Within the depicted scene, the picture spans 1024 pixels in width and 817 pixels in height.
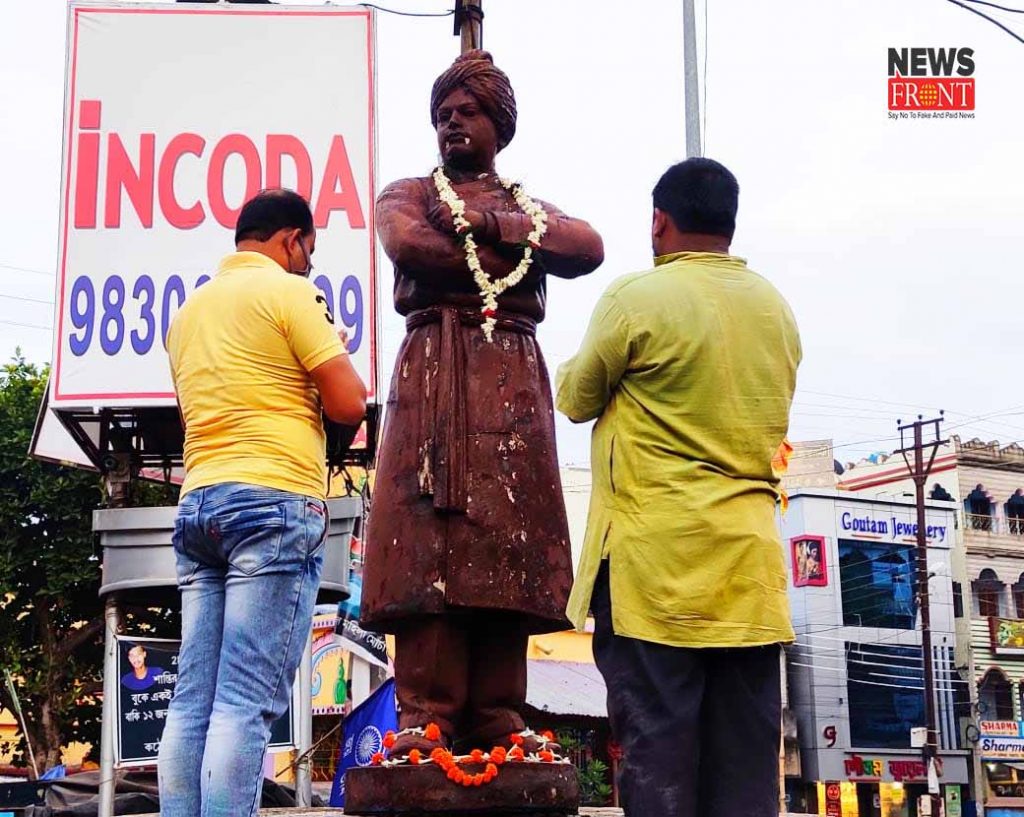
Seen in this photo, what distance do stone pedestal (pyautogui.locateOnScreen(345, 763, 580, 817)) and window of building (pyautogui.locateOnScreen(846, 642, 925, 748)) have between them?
3605 cm

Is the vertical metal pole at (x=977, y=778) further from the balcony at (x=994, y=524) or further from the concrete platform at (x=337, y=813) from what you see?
the concrete platform at (x=337, y=813)

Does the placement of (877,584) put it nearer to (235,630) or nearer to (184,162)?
(184,162)

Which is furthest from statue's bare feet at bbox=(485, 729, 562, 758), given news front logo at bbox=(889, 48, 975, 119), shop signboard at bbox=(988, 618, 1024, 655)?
shop signboard at bbox=(988, 618, 1024, 655)

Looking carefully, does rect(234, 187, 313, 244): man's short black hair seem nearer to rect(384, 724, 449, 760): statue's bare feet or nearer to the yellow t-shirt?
the yellow t-shirt

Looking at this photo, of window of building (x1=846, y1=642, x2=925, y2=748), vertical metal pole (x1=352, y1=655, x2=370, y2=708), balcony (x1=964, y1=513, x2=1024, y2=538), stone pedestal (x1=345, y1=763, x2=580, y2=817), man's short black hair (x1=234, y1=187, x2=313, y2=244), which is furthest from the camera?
balcony (x1=964, y1=513, x2=1024, y2=538)

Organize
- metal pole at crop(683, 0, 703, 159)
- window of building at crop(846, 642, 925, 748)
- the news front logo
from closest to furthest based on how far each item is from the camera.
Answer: metal pole at crop(683, 0, 703, 159)
the news front logo
window of building at crop(846, 642, 925, 748)

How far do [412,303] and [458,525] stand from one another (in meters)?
0.81

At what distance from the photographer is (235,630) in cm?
312

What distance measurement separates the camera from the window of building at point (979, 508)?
137 feet

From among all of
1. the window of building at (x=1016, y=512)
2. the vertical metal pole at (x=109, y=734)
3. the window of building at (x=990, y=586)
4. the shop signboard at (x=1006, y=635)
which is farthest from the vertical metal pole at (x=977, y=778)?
the vertical metal pole at (x=109, y=734)

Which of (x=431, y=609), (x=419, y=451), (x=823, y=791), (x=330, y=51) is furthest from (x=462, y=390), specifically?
(x=823, y=791)

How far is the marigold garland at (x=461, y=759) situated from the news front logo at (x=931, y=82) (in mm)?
8624

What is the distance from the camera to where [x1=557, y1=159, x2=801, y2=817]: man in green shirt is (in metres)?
2.96

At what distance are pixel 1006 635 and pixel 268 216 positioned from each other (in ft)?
135
